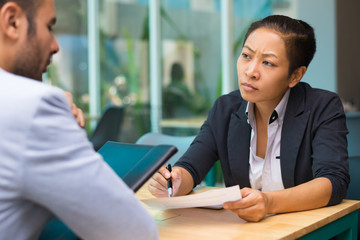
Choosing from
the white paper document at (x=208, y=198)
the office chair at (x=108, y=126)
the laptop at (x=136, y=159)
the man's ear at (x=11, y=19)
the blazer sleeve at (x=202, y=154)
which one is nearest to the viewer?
the man's ear at (x=11, y=19)

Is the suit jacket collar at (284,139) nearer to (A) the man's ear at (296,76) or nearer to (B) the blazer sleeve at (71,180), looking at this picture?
(A) the man's ear at (296,76)

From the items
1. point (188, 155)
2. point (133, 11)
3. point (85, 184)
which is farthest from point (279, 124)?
point (133, 11)

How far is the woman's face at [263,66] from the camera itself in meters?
1.65

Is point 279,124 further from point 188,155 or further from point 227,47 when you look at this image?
point 227,47

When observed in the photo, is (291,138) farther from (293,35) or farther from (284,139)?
(293,35)

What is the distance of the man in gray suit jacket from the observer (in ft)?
2.59

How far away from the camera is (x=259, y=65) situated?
1.66 m

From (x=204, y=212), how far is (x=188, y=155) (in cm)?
46

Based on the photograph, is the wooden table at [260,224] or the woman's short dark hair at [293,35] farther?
the woman's short dark hair at [293,35]

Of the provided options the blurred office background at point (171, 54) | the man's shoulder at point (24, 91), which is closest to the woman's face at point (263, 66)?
the man's shoulder at point (24, 91)

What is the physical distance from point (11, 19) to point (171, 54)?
469 centimetres

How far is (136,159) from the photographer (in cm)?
120

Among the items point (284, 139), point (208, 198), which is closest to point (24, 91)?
point (208, 198)

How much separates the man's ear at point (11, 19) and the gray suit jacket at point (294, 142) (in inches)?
39.0
